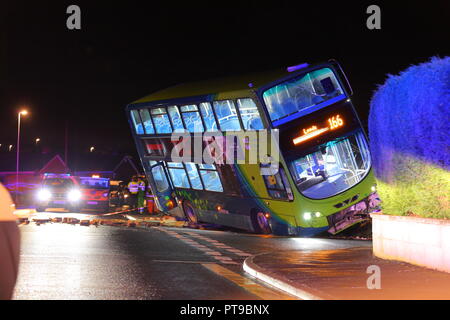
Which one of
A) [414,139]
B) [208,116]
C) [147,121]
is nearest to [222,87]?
[208,116]

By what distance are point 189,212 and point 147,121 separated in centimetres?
366

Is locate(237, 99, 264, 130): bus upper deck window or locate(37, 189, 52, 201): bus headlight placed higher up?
locate(237, 99, 264, 130): bus upper deck window

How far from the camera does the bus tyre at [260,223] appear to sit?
21861 millimetres

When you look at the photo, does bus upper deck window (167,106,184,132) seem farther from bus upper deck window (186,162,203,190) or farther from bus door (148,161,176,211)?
bus door (148,161,176,211)

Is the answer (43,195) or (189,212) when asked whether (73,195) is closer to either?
(43,195)

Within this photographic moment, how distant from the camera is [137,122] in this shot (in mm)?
27641

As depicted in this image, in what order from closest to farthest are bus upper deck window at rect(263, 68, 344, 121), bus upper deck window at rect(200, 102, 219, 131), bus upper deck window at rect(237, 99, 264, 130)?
bus upper deck window at rect(263, 68, 344, 121), bus upper deck window at rect(237, 99, 264, 130), bus upper deck window at rect(200, 102, 219, 131)

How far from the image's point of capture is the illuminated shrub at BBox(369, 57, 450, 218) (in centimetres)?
1209

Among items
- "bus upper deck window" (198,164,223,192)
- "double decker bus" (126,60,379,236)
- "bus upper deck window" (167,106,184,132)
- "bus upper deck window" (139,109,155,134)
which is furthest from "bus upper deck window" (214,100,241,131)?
"bus upper deck window" (139,109,155,134)

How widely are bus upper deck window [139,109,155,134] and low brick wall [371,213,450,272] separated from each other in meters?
13.1

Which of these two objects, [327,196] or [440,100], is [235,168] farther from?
[440,100]

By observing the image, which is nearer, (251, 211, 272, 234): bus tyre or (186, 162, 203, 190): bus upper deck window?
(251, 211, 272, 234): bus tyre
